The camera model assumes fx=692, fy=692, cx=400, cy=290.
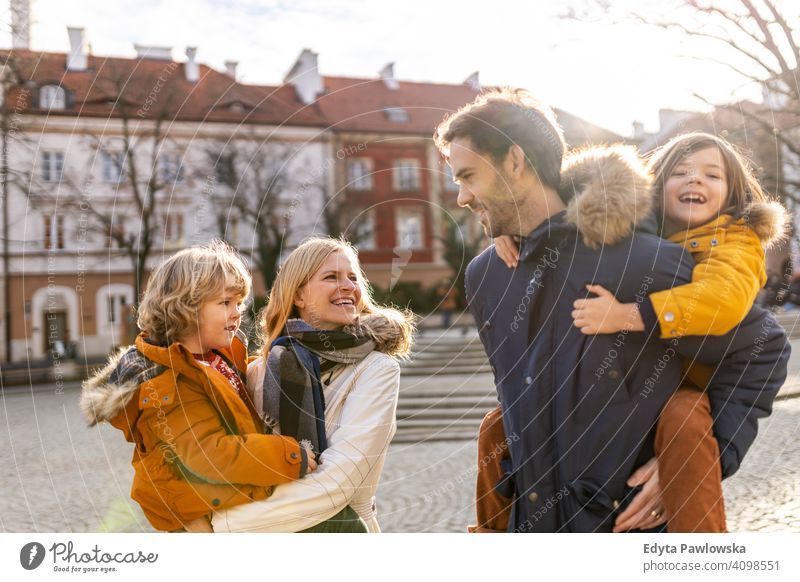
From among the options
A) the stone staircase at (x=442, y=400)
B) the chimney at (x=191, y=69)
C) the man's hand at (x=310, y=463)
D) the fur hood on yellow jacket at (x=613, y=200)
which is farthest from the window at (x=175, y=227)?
the stone staircase at (x=442, y=400)

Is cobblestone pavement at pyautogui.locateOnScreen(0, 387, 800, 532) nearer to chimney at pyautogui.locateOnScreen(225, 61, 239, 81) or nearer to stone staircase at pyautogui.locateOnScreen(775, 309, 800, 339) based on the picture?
stone staircase at pyautogui.locateOnScreen(775, 309, 800, 339)

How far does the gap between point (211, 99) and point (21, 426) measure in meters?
1.81

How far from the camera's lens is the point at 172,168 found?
7.39 feet

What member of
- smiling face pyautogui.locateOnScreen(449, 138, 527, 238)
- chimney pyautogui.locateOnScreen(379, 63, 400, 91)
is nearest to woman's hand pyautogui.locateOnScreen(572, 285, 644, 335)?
smiling face pyautogui.locateOnScreen(449, 138, 527, 238)

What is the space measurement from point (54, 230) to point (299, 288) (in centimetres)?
102

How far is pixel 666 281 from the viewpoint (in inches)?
50.8

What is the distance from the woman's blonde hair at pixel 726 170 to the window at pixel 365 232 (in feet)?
2.67

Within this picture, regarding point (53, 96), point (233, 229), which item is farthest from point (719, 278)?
point (53, 96)

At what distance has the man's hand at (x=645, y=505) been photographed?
4.42 ft

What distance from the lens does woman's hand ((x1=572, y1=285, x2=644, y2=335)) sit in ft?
4.39

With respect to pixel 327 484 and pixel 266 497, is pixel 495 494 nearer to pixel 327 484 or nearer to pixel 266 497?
pixel 327 484

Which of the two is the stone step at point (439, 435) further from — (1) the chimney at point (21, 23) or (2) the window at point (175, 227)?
(1) the chimney at point (21, 23)
